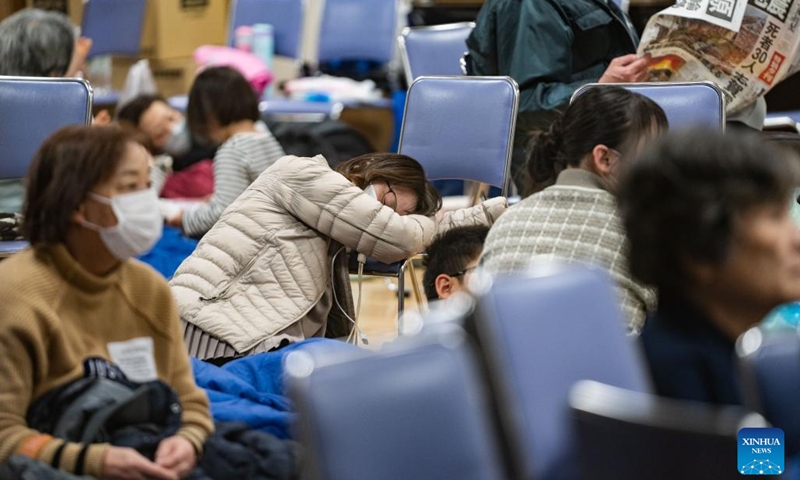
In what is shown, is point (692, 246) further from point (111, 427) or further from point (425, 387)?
point (111, 427)

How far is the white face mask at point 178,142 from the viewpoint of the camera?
538 centimetres

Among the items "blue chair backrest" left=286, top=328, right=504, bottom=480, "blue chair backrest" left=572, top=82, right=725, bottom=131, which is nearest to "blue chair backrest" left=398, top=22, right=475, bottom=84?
"blue chair backrest" left=572, top=82, right=725, bottom=131

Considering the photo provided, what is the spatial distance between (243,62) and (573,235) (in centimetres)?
401

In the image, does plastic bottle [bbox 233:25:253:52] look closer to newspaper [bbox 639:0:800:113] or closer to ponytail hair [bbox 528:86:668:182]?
newspaper [bbox 639:0:800:113]

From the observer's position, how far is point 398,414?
126 cm

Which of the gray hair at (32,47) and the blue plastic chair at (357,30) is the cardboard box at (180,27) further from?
the gray hair at (32,47)

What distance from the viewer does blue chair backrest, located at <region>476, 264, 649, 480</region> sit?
1438 millimetres

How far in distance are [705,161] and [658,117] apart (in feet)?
3.48

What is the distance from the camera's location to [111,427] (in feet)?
6.08

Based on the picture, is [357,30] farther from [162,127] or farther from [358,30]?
[162,127]

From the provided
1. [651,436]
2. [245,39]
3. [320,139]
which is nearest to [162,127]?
[320,139]

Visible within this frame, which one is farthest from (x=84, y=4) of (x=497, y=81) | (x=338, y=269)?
(x=338, y=269)

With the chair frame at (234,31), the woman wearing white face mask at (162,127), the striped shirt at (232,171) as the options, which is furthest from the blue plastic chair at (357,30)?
the striped shirt at (232,171)

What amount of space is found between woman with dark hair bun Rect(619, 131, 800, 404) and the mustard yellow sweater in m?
0.84
